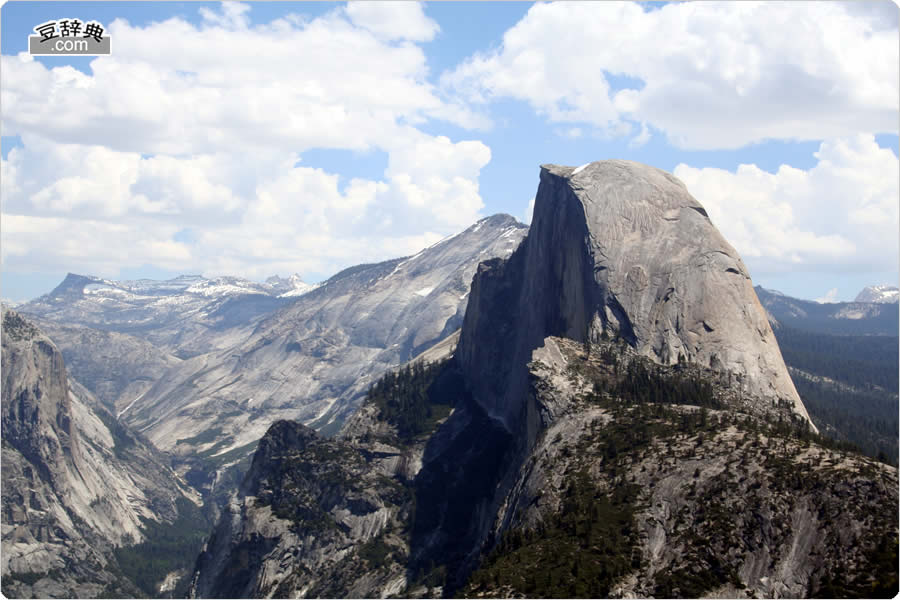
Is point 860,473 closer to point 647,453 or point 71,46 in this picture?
point 647,453

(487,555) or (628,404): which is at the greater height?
(628,404)

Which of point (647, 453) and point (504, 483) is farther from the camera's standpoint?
point (504, 483)

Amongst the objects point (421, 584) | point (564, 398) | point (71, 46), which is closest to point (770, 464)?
point (564, 398)

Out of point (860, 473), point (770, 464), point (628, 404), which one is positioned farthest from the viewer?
point (628, 404)

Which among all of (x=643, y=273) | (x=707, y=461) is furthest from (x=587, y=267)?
(x=707, y=461)

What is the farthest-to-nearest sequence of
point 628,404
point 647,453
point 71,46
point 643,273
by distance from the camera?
point 643,273
point 628,404
point 647,453
point 71,46

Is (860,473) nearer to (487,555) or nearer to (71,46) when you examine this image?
(487,555)

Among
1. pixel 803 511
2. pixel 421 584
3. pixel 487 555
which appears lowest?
pixel 421 584
